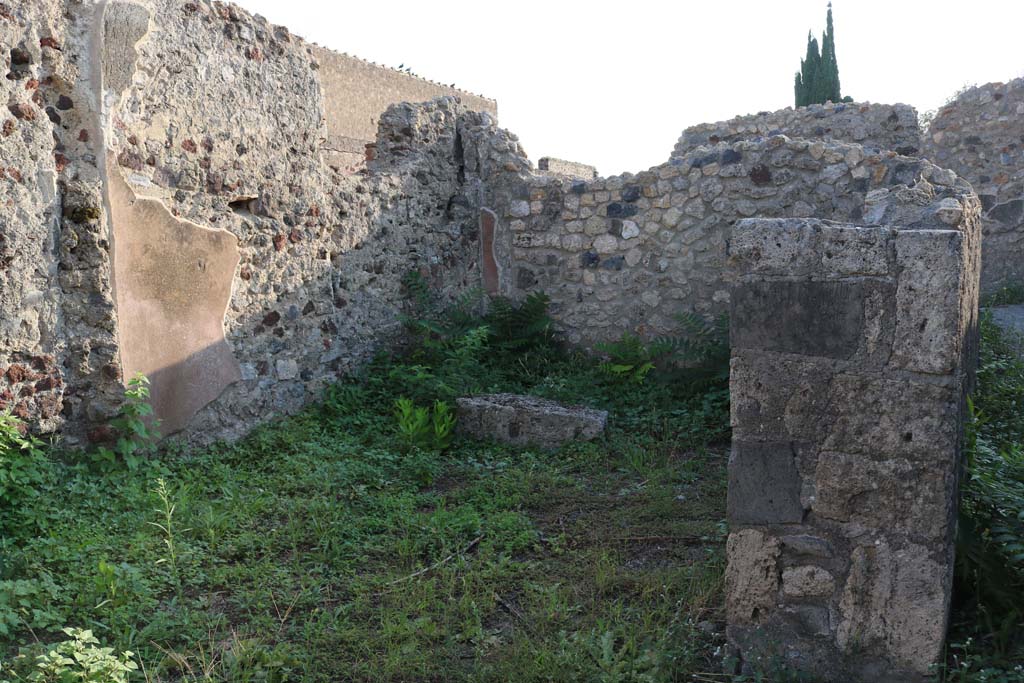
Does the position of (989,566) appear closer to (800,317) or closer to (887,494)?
(887,494)

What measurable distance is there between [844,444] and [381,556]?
2136 mm

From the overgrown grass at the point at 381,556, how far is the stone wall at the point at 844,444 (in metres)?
0.43

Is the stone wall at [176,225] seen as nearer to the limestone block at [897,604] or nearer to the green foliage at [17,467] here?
the green foliage at [17,467]

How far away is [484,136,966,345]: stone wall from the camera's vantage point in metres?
6.13

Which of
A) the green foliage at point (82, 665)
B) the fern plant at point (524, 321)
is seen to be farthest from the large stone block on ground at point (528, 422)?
the green foliage at point (82, 665)

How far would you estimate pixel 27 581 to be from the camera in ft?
10.4

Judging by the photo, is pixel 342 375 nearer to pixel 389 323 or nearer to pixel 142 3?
pixel 389 323

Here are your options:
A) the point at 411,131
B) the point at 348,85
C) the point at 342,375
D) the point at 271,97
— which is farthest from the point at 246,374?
the point at 348,85

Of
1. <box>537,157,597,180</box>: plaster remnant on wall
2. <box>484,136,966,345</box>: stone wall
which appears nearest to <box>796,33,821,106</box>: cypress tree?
<box>537,157,597,180</box>: plaster remnant on wall

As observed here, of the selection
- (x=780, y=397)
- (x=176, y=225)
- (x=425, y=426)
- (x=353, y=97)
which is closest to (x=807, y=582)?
(x=780, y=397)

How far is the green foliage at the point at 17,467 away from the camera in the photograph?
3752mm

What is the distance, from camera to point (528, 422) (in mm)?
5328

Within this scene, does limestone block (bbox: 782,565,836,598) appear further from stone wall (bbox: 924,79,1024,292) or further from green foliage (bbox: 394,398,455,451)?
stone wall (bbox: 924,79,1024,292)

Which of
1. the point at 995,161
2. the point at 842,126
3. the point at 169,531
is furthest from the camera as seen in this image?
the point at 842,126
